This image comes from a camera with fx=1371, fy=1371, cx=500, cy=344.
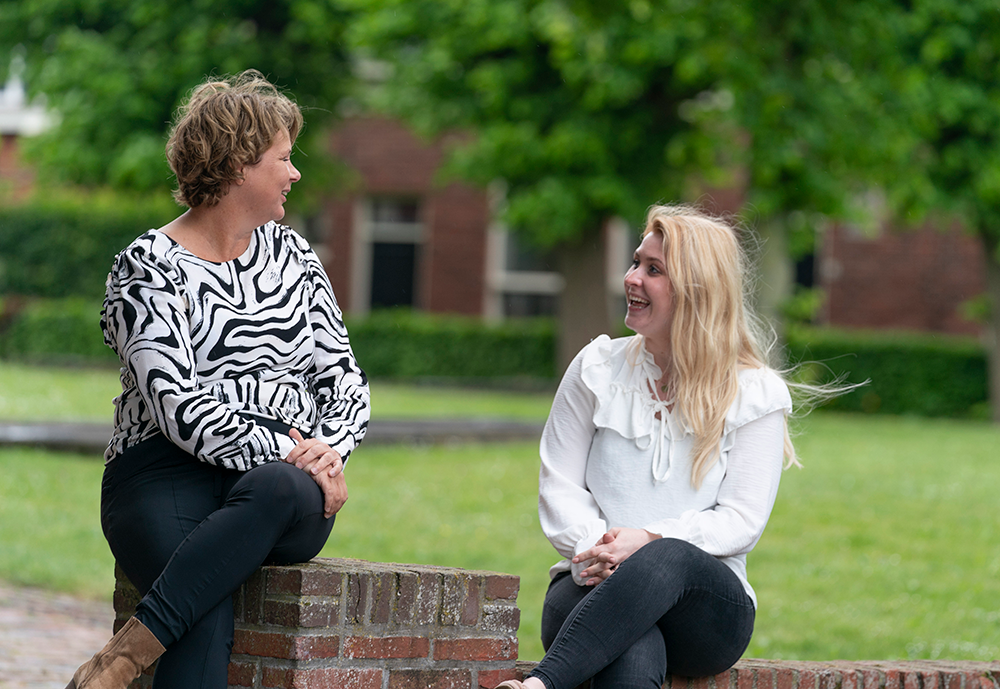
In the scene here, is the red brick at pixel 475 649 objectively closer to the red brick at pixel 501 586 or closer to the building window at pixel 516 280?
the red brick at pixel 501 586

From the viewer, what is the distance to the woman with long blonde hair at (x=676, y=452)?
328 cm

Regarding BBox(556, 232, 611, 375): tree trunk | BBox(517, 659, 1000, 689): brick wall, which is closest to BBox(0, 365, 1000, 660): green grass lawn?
BBox(517, 659, 1000, 689): brick wall

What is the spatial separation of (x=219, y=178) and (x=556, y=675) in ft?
4.49

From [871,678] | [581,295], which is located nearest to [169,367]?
[871,678]

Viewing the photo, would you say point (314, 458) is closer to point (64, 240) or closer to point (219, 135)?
point (219, 135)

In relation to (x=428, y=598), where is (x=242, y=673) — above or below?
below

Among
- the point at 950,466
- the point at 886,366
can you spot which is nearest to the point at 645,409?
the point at 950,466

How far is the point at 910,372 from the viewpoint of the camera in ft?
70.0

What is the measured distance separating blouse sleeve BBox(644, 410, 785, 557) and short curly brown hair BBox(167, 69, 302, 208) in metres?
1.33

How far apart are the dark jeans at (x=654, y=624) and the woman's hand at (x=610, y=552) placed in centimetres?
6

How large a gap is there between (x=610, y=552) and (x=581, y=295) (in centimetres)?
1607

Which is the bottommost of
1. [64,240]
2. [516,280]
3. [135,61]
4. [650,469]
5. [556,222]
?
[650,469]

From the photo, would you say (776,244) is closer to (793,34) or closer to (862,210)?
(862,210)

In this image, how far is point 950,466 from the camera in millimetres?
12414
